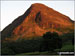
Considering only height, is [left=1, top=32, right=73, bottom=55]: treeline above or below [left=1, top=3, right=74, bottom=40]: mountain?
below

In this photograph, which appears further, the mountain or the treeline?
the mountain

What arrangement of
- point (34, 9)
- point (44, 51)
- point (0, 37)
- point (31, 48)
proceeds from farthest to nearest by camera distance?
point (34, 9) → point (0, 37) → point (31, 48) → point (44, 51)

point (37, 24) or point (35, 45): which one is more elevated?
point (37, 24)

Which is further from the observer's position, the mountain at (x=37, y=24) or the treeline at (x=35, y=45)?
the mountain at (x=37, y=24)

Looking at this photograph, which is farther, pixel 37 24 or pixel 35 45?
pixel 37 24

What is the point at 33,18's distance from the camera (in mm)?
39188

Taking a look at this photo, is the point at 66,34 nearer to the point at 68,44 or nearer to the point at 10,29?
the point at 68,44

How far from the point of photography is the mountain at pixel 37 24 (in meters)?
35.6

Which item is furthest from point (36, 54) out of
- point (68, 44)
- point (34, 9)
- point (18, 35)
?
point (34, 9)

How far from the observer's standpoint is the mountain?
35562 millimetres

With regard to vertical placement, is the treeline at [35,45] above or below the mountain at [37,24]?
below

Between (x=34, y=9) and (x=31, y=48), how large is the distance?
44.2 ft

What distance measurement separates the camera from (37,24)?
3812 cm

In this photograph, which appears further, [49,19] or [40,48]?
[49,19]
